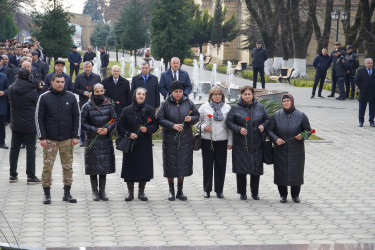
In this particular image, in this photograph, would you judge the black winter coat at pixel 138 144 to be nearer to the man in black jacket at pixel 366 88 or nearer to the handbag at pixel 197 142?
the handbag at pixel 197 142

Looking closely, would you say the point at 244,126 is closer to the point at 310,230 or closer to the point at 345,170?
the point at 310,230

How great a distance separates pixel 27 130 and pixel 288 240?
15.9 ft

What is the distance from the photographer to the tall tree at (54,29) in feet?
115

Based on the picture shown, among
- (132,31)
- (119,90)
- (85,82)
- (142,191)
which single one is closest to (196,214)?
(142,191)

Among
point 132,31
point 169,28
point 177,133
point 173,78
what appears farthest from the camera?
point 132,31

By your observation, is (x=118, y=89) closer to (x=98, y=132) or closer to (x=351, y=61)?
(x=98, y=132)

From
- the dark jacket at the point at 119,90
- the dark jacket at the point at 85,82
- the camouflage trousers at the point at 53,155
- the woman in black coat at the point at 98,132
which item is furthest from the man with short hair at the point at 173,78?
the camouflage trousers at the point at 53,155

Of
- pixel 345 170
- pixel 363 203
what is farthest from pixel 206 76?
pixel 363 203

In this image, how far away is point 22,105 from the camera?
11.3 meters

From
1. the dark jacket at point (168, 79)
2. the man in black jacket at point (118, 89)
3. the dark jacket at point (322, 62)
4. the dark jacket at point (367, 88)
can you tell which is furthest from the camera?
the dark jacket at point (322, 62)

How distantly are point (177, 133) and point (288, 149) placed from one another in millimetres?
1493

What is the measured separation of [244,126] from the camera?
1004 cm

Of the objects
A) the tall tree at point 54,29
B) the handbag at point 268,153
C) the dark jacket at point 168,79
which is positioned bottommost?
the handbag at point 268,153

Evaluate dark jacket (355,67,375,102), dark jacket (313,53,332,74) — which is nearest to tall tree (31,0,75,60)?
dark jacket (313,53,332,74)
